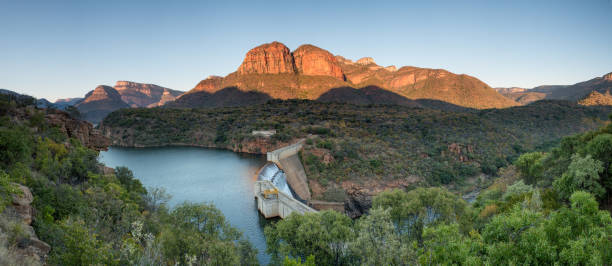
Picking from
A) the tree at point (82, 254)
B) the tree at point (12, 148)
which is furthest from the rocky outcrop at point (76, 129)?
the tree at point (82, 254)

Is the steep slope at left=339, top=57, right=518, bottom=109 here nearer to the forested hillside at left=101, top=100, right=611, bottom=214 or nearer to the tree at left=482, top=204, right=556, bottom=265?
the forested hillside at left=101, top=100, right=611, bottom=214

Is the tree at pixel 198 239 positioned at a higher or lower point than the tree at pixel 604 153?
lower

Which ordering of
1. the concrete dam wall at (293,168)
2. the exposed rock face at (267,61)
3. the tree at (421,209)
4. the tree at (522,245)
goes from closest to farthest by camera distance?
the tree at (522,245), the tree at (421,209), the concrete dam wall at (293,168), the exposed rock face at (267,61)

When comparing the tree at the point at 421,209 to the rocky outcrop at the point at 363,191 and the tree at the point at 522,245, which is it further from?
the rocky outcrop at the point at 363,191

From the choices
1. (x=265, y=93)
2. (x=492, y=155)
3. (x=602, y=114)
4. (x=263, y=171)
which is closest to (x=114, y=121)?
(x=265, y=93)

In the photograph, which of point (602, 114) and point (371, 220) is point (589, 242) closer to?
point (371, 220)

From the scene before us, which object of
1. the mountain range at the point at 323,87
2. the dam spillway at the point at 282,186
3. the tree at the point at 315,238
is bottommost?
the dam spillway at the point at 282,186

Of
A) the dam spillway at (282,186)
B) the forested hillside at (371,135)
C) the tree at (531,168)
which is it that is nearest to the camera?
the tree at (531,168)

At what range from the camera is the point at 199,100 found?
12950 centimetres

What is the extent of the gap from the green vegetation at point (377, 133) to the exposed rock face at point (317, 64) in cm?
5370

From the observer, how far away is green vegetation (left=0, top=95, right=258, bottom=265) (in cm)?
889

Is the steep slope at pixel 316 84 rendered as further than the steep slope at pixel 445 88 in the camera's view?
No

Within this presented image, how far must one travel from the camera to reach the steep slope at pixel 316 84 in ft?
409

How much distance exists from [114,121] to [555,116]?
128 m
